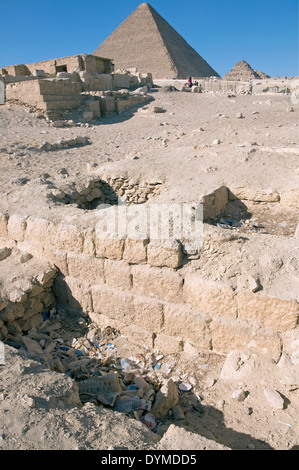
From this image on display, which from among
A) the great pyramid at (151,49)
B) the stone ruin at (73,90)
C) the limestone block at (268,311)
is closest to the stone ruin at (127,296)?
the limestone block at (268,311)

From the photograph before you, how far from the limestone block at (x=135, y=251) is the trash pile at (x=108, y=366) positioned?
3.08ft

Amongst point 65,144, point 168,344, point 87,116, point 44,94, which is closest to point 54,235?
point 168,344

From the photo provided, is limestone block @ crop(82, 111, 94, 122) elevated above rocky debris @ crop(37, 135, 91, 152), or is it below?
above

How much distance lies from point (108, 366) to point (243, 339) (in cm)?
143

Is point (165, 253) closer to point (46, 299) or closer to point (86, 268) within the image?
point (86, 268)

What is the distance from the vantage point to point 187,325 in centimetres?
341

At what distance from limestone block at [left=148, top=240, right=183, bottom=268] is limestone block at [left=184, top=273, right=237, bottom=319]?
0.69 ft

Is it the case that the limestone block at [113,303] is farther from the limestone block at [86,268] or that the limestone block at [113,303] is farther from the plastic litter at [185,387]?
the plastic litter at [185,387]

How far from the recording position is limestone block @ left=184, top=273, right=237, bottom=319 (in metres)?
3.13

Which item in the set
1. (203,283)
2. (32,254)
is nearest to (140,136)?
(32,254)

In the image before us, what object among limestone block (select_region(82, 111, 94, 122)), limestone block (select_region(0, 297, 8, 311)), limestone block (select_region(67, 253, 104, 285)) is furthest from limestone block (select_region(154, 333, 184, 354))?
limestone block (select_region(82, 111, 94, 122))

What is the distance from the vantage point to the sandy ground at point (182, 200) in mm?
2041

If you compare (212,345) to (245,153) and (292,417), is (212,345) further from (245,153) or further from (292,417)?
(245,153)

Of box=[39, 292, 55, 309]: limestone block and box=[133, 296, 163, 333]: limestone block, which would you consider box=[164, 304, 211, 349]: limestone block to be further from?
box=[39, 292, 55, 309]: limestone block
